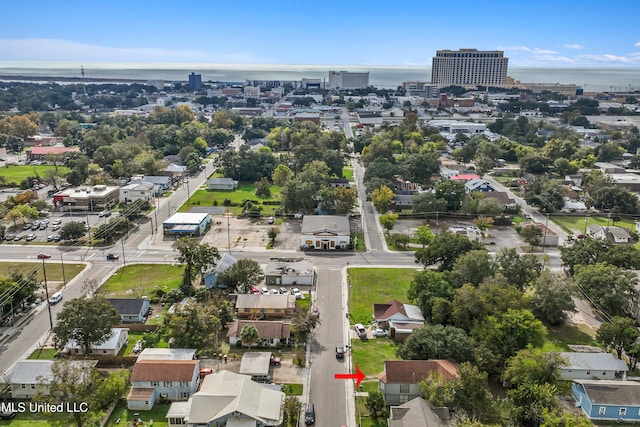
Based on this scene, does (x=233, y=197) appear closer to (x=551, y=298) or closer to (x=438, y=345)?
(x=551, y=298)

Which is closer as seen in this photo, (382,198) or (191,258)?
(191,258)

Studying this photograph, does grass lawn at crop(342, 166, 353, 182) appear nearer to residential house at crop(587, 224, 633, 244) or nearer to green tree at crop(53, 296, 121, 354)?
residential house at crop(587, 224, 633, 244)

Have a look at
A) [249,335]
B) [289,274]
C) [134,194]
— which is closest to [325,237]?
[289,274]

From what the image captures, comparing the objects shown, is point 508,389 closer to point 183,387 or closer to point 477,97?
point 183,387

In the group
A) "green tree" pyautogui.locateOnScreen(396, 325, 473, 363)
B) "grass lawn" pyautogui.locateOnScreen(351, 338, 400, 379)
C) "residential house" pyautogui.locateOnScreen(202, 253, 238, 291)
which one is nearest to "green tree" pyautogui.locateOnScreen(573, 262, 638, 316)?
"green tree" pyautogui.locateOnScreen(396, 325, 473, 363)

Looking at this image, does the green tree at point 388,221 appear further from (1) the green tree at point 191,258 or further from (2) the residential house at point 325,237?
(1) the green tree at point 191,258

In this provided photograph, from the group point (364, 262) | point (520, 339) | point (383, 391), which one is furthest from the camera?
point (364, 262)

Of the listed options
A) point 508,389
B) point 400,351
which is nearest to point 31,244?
point 400,351
